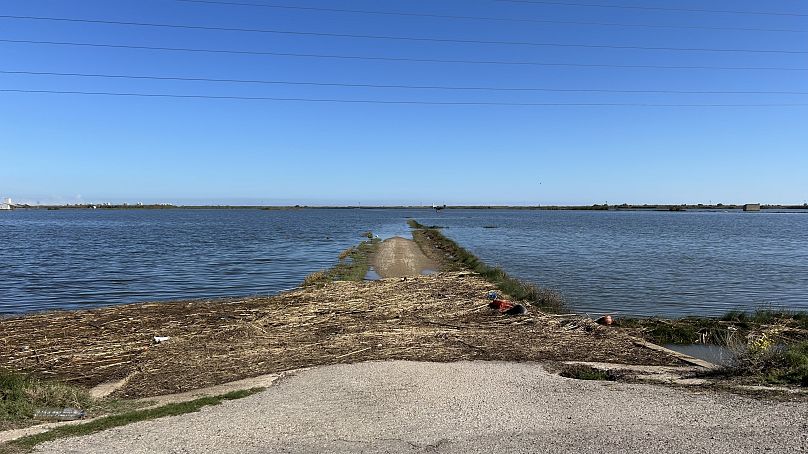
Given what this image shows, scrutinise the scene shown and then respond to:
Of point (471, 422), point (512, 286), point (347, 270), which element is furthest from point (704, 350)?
point (347, 270)

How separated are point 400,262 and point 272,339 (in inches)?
896

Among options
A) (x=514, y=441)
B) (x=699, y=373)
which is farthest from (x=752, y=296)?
(x=514, y=441)

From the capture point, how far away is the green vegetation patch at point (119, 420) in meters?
7.38

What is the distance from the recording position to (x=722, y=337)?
15938 millimetres

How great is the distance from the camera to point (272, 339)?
15.6 m

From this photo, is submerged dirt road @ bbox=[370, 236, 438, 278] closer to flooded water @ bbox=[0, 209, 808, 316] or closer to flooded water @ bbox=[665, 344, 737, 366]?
flooded water @ bbox=[0, 209, 808, 316]

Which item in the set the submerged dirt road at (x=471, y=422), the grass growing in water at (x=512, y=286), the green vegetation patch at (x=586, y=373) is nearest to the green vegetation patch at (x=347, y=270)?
the grass growing in water at (x=512, y=286)

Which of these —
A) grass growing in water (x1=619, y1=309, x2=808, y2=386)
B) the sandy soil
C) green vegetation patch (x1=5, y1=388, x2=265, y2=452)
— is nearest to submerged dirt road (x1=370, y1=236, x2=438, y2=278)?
the sandy soil

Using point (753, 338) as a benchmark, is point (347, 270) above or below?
below

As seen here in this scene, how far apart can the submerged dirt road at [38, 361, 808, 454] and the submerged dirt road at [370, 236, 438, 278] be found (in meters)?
21.1

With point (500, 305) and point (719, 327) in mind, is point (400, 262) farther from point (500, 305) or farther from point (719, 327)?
point (719, 327)

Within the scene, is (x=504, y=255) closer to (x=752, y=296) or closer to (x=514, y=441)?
(x=752, y=296)

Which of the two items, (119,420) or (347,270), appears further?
(347,270)

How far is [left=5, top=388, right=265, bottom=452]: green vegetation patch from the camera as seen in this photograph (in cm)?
738
